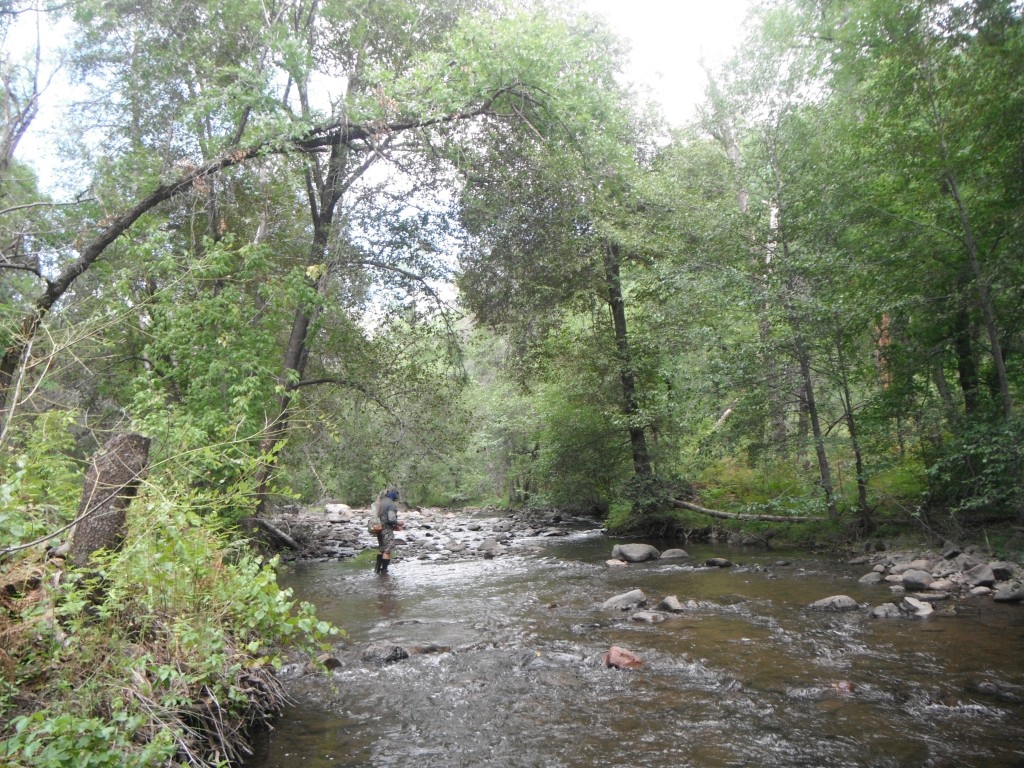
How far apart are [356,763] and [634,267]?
16573mm

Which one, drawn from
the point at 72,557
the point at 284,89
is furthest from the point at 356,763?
the point at 284,89

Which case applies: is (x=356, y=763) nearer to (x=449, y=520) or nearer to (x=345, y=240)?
(x=345, y=240)

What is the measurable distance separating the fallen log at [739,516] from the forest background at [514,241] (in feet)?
0.45

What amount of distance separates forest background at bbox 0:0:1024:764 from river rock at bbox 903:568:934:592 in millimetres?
1293

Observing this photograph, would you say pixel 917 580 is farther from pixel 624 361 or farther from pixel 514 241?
pixel 624 361

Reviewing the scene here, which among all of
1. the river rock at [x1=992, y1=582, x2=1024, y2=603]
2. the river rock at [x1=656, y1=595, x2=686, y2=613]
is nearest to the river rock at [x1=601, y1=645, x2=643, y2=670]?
the river rock at [x1=656, y1=595, x2=686, y2=613]

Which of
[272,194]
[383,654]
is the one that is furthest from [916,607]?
[272,194]

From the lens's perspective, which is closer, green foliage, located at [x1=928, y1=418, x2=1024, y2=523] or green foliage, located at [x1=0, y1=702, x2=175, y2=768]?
green foliage, located at [x1=0, y1=702, x2=175, y2=768]

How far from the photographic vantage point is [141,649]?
388 centimetres

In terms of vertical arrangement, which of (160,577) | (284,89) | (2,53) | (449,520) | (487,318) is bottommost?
(449,520)

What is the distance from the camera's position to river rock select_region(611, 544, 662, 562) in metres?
14.0

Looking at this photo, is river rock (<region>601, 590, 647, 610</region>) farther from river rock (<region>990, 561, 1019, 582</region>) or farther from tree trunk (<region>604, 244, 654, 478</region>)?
tree trunk (<region>604, 244, 654, 478</region>)

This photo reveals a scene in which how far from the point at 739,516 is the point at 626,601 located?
7669 mm

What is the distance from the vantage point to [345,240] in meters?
13.6
